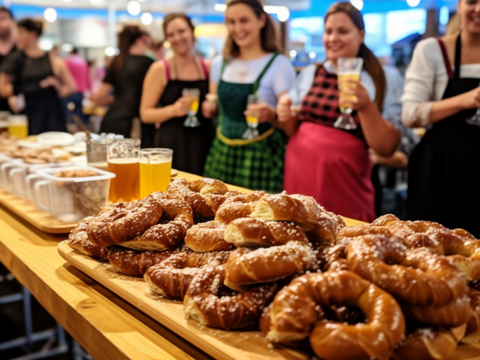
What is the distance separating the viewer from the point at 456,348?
91 cm

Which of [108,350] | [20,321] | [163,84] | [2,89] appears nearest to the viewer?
[108,350]

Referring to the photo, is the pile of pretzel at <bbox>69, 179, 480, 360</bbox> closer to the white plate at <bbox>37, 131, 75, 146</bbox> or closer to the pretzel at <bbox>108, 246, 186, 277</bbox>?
the pretzel at <bbox>108, 246, 186, 277</bbox>

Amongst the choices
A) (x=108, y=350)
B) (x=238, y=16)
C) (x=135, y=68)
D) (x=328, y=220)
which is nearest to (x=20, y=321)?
(x=135, y=68)

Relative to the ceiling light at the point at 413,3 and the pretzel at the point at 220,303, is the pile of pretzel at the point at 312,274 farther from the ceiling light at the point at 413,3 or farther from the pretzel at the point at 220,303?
the ceiling light at the point at 413,3

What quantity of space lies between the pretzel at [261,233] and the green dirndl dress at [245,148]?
2.36 m

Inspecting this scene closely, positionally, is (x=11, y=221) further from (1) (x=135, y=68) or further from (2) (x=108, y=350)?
(1) (x=135, y=68)

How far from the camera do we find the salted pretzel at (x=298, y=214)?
104cm

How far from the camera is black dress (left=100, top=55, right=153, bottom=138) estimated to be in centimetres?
448

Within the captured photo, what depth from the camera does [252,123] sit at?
300cm

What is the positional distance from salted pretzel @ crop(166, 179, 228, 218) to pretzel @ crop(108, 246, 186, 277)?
6.8 inches

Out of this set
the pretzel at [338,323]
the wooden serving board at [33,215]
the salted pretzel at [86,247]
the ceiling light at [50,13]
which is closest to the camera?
the pretzel at [338,323]

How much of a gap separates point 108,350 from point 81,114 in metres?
10.7

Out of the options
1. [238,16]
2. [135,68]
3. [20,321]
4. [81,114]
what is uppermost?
[238,16]

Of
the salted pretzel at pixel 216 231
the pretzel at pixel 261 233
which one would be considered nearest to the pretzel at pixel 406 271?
the pretzel at pixel 261 233
